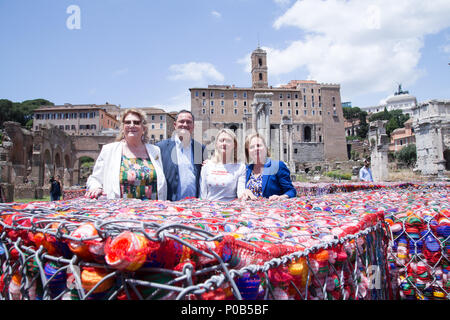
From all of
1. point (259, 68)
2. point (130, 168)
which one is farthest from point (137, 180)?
point (259, 68)

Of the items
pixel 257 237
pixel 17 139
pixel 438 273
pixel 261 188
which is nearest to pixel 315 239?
pixel 257 237

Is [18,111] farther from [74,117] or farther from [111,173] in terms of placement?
[111,173]

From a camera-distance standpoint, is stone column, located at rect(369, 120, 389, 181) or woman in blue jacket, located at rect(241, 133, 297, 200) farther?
stone column, located at rect(369, 120, 389, 181)

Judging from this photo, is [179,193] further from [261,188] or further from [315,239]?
[315,239]

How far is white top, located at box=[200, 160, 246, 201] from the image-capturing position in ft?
13.5

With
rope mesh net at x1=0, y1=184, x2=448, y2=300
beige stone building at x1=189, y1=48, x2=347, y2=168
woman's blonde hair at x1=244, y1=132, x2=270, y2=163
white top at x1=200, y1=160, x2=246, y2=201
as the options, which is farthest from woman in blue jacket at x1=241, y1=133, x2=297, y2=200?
beige stone building at x1=189, y1=48, x2=347, y2=168

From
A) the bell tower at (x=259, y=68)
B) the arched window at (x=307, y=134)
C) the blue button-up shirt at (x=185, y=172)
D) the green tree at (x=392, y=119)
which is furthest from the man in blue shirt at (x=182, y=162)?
the green tree at (x=392, y=119)

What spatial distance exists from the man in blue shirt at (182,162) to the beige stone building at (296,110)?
68.6 meters

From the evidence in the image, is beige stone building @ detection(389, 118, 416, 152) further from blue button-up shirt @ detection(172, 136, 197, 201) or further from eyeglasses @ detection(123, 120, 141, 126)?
eyeglasses @ detection(123, 120, 141, 126)

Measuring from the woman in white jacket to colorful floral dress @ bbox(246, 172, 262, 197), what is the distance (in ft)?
3.98

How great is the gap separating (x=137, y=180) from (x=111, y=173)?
34 centimetres

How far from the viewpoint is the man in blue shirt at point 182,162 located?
4473 mm

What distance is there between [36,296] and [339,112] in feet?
272

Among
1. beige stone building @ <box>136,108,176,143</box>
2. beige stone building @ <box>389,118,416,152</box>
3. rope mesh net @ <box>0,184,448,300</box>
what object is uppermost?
beige stone building @ <box>136,108,176,143</box>
